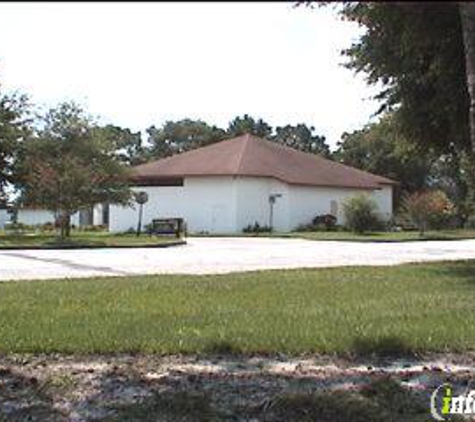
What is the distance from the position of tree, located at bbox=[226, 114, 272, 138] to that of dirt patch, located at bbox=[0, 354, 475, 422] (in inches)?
4069

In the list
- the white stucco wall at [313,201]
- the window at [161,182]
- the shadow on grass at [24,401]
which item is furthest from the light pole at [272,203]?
the shadow on grass at [24,401]

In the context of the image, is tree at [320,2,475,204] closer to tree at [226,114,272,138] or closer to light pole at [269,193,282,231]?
light pole at [269,193,282,231]

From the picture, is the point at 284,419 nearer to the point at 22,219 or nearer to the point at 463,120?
the point at 463,120

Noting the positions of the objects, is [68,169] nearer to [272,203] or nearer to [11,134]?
[11,134]

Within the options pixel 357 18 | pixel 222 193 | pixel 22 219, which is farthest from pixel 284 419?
pixel 22 219

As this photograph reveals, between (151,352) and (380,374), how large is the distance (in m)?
2.40

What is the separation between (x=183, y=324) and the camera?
452 inches

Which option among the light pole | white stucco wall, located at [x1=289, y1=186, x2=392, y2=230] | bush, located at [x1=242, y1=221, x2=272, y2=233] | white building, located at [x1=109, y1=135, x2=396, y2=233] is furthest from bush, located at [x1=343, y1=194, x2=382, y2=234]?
the light pole

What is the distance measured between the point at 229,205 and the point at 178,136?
46.8 metres

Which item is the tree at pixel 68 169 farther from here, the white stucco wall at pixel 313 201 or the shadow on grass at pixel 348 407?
the shadow on grass at pixel 348 407

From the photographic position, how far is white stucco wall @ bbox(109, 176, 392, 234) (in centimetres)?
6184

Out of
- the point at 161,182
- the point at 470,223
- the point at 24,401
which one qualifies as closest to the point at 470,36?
the point at 24,401

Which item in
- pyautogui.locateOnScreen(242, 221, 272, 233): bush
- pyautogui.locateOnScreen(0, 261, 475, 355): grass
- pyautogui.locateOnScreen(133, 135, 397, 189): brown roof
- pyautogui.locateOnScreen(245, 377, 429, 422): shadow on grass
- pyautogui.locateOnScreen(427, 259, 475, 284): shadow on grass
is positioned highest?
pyautogui.locateOnScreen(133, 135, 397, 189): brown roof

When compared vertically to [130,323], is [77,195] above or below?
above
